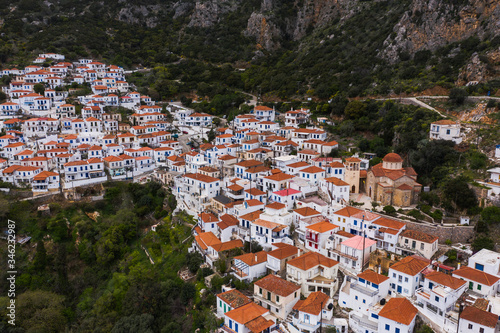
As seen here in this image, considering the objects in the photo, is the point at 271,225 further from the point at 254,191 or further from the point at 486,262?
the point at 486,262

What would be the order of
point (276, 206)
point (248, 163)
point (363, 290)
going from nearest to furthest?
1. point (363, 290)
2. point (276, 206)
3. point (248, 163)

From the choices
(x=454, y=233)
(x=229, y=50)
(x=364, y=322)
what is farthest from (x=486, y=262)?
(x=229, y=50)

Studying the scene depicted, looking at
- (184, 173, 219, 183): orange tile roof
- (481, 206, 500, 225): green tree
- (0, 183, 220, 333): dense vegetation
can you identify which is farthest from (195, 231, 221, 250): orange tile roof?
(481, 206, 500, 225): green tree

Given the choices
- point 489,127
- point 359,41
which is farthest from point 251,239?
point 359,41

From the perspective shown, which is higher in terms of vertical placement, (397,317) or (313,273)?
(397,317)

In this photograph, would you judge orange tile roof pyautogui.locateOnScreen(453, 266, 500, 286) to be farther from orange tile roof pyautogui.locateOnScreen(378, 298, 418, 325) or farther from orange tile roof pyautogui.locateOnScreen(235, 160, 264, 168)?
orange tile roof pyautogui.locateOnScreen(235, 160, 264, 168)

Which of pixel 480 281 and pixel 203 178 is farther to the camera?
pixel 203 178
